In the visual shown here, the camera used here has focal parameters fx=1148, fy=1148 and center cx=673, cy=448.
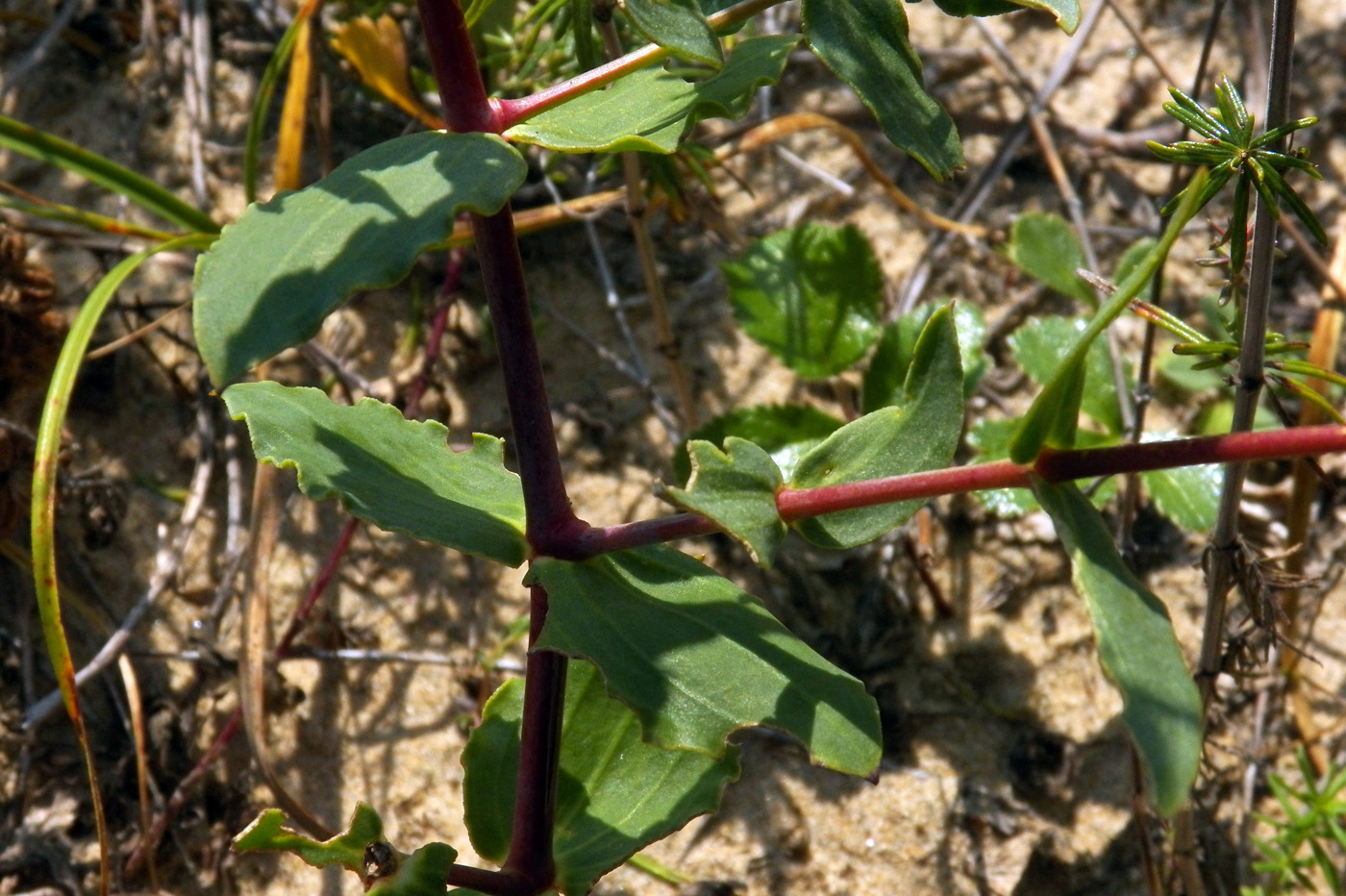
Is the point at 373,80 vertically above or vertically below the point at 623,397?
above

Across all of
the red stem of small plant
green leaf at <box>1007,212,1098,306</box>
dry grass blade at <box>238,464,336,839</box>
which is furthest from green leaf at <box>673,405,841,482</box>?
dry grass blade at <box>238,464,336,839</box>

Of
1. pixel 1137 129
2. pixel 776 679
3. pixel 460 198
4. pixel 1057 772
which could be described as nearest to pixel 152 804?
pixel 776 679

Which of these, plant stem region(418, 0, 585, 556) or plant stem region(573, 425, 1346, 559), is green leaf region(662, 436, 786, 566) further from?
plant stem region(418, 0, 585, 556)

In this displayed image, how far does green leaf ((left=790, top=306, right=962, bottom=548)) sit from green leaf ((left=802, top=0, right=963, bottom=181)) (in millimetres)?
211

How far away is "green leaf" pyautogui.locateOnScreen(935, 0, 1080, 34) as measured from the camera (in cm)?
114

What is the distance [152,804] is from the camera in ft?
7.10

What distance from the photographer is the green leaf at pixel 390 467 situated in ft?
4.59

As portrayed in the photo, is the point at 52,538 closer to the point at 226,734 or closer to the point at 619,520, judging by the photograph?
the point at 226,734

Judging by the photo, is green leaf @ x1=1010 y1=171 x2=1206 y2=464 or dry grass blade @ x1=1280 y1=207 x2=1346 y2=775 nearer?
green leaf @ x1=1010 y1=171 x2=1206 y2=464

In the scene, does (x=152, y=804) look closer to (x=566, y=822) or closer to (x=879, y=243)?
(x=566, y=822)

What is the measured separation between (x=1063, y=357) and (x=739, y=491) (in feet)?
4.63

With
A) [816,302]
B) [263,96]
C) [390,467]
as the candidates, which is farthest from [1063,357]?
[263,96]

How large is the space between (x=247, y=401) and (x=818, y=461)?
0.75 m

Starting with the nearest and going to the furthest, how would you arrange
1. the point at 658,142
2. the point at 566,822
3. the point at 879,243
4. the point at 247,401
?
the point at 658,142 → the point at 247,401 → the point at 566,822 → the point at 879,243
